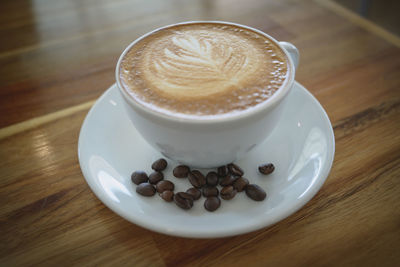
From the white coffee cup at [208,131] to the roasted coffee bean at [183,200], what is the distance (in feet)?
0.29

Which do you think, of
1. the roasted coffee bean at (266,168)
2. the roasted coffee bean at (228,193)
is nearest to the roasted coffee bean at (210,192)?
the roasted coffee bean at (228,193)

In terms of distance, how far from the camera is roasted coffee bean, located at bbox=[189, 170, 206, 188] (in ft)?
2.66

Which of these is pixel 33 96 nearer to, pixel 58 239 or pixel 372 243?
pixel 58 239

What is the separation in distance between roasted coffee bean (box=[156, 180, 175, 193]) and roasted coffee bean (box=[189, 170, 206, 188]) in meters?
0.05

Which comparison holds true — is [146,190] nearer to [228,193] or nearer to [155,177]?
[155,177]

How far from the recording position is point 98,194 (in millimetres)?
752

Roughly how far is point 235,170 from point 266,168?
73 mm

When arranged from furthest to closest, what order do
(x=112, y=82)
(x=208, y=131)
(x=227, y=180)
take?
(x=112, y=82) → (x=227, y=180) → (x=208, y=131)

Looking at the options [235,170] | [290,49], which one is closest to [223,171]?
[235,170]

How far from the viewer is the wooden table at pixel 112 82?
716mm

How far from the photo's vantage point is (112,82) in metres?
1.19

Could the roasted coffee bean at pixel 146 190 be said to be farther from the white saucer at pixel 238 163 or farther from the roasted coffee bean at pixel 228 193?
the roasted coffee bean at pixel 228 193

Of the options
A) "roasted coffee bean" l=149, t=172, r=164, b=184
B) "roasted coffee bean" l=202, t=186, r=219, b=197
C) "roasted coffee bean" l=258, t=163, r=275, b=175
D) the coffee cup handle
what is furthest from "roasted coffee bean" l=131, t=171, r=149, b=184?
the coffee cup handle

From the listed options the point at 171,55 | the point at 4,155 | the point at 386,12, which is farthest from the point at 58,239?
the point at 386,12
